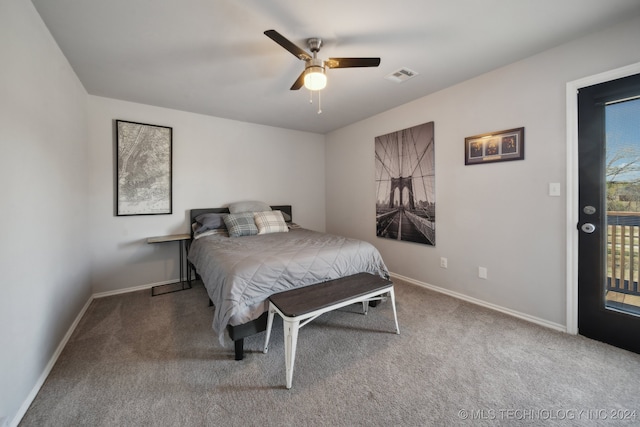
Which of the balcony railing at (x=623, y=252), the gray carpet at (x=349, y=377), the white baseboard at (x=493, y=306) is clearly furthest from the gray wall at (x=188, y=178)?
the balcony railing at (x=623, y=252)

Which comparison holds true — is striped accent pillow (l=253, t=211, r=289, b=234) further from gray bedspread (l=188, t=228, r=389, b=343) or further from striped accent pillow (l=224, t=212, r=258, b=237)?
gray bedspread (l=188, t=228, r=389, b=343)

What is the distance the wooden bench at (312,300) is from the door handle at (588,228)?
1628 mm

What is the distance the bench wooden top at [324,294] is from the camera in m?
1.66

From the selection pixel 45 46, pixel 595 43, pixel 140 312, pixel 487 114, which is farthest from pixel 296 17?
pixel 140 312

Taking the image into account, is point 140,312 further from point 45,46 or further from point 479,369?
point 479,369

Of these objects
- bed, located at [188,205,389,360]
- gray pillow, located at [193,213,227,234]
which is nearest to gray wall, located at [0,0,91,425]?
bed, located at [188,205,389,360]

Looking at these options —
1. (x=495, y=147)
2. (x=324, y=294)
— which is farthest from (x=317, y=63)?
(x=495, y=147)

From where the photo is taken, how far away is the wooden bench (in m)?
1.55

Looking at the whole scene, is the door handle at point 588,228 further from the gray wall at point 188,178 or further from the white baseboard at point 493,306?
the gray wall at point 188,178

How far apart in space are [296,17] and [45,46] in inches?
72.1

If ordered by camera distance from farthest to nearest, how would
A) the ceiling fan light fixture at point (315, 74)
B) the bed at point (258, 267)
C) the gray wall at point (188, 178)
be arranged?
the gray wall at point (188, 178) < the ceiling fan light fixture at point (315, 74) < the bed at point (258, 267)

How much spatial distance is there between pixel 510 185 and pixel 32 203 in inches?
149

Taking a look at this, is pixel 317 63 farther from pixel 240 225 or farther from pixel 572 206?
pixel 572 206

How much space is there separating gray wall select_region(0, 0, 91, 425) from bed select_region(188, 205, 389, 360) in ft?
3.33
